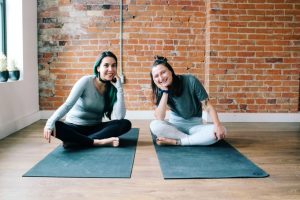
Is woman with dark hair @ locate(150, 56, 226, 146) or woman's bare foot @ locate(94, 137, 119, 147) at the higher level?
woman with dark hair @ locate(150, 56, 226, 146)

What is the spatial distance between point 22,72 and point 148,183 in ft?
9.40

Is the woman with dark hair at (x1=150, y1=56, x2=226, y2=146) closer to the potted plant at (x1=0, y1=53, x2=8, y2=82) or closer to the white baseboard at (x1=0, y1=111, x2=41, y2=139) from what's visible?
the white baseboard at (x1=0, y1=111, x2=41, y2=139)

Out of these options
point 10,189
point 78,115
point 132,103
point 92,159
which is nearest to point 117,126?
point 78,115

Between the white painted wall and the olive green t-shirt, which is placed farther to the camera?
the white painted wall

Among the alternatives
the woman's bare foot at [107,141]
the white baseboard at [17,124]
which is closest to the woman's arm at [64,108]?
the woman's bare foot at [107,141]

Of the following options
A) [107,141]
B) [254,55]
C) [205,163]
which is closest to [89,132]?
[107,141]

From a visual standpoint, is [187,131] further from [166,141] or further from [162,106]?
[162,106]

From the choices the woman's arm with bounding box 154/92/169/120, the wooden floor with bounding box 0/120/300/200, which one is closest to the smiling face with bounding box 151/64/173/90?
the woman's arm with bounding box 154/92/169/120

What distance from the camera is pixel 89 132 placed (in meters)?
3.35

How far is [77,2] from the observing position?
4.95m

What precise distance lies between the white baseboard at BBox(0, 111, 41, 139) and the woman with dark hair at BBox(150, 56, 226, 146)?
1.62 metres

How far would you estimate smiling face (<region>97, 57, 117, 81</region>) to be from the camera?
3.10m

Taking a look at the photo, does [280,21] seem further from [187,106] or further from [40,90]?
[40,90]

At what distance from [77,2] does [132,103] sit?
1627mm
